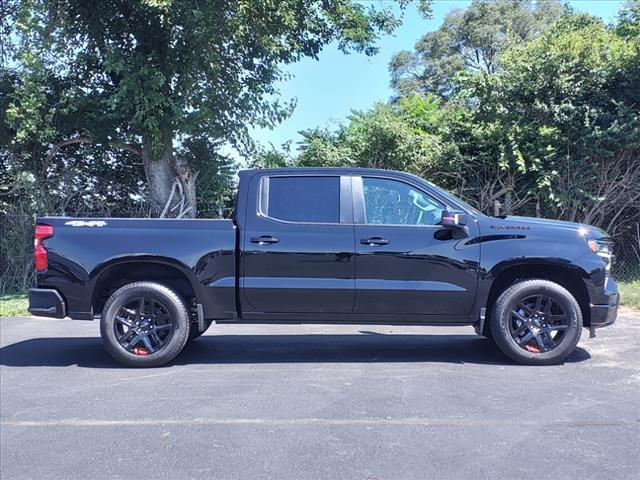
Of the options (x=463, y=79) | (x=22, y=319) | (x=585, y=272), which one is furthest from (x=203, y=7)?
(x=585, y=272)

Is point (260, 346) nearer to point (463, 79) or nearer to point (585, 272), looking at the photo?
point (585, 272)

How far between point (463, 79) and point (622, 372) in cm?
750

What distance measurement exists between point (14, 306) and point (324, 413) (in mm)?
7598

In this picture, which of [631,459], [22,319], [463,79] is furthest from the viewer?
[463,79]

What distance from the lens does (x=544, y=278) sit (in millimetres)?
5746

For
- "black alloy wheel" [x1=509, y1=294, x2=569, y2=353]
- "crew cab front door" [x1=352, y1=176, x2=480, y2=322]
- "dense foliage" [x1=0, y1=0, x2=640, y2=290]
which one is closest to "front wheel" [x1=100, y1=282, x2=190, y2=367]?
"crew cab front door" [x1=352, y1=176, x2=480, y2=322]

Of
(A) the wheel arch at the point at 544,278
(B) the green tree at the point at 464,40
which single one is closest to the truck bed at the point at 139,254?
(A) the wheel arch at the point at 544,278

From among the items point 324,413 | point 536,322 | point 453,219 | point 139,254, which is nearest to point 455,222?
point 453,219

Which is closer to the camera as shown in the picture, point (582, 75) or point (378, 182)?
point (378, 182)

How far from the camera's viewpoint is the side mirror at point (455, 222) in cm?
548

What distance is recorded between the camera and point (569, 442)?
3.73 meters

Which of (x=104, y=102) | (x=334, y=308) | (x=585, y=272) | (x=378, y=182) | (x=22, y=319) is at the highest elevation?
(x=104, y=102)

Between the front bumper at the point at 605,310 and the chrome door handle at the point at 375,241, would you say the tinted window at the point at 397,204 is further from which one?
the front bumper at the point at 605,310

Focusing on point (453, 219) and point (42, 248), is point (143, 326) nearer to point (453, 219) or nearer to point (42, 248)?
point (42, 248)
